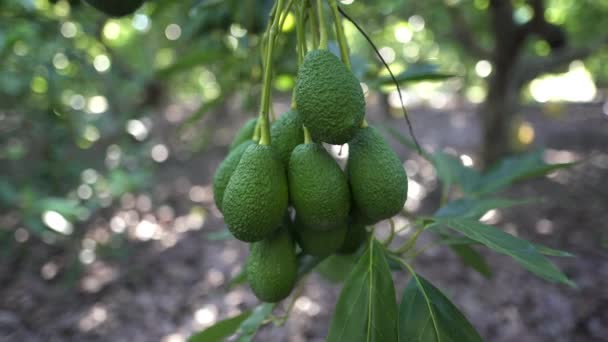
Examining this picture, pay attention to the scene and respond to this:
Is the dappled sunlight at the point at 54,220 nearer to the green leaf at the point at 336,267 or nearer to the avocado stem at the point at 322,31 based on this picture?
the green leaf at the point at 336,267

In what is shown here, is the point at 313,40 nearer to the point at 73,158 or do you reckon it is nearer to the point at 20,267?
the point at 73,158

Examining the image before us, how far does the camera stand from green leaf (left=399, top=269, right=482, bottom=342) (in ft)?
3.28

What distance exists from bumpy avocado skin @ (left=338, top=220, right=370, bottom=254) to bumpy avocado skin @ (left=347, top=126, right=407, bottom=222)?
11 centimetres

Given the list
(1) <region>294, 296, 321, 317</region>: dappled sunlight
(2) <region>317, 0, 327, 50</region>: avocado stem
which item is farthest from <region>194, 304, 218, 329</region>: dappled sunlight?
(2) <region>317, 0, 327, 50</region>: avocado stem

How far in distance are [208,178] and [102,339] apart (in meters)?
3.06

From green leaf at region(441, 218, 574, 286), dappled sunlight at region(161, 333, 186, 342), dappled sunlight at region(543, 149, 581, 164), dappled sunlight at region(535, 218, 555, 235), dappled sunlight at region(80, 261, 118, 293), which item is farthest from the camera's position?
dappled sunlight at region(543, 149, 581, 164)

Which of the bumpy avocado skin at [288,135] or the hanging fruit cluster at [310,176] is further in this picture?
the bumpy avocado skin at [288,135]

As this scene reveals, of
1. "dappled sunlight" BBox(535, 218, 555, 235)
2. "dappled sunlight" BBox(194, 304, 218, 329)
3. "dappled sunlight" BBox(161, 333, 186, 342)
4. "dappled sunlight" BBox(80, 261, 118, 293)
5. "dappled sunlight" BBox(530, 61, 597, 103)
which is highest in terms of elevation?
"dappled sunlight" BBox(80, 261, 118, 293)

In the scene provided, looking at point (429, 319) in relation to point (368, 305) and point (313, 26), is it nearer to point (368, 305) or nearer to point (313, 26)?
point (368, 305)

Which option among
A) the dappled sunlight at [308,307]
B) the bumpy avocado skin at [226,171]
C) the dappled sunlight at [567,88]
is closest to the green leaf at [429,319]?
the bumpy avocado skin at [226,171]

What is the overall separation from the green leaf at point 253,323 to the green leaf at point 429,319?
0.39m

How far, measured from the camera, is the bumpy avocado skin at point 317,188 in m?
0.89

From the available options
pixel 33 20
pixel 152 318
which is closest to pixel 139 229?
pixel 152 318

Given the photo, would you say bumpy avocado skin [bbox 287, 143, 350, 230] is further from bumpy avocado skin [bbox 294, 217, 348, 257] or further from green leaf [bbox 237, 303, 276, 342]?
green leaf [bbox 237, 303, 276, 342]
